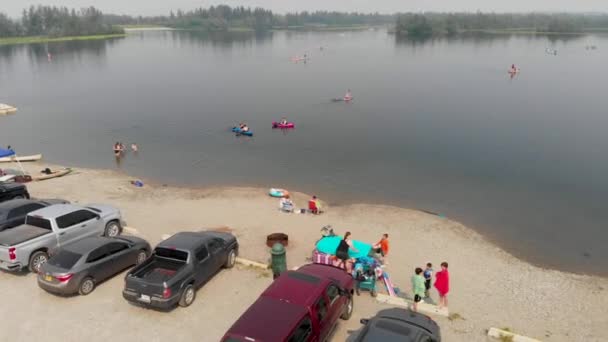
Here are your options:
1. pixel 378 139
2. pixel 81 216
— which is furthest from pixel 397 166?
pixel 81 216

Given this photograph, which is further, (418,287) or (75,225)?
(75,225)

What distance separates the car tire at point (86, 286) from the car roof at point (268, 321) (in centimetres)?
699

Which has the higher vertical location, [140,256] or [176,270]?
[176,270]

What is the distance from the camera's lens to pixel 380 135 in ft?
165

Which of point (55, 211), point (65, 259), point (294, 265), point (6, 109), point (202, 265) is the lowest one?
point (294, 265)

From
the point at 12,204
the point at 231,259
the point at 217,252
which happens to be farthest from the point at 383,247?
the point at 12,204

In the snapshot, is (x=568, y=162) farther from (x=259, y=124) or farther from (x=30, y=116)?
(x=30, y=116)

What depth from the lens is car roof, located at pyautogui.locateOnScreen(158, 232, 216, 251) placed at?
49.6 feet

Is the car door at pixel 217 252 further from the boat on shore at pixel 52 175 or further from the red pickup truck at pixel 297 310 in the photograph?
the boat on shore at pixel 52 175

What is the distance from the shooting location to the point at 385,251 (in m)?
19.1

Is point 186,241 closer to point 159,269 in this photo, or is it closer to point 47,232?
point 159,269

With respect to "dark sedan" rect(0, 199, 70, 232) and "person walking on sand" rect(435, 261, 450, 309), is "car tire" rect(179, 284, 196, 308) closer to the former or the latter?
"person walking on sand" rect(435, 261, 450, 309)

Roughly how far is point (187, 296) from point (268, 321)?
480 cm

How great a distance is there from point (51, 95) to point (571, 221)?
80.7 metres
